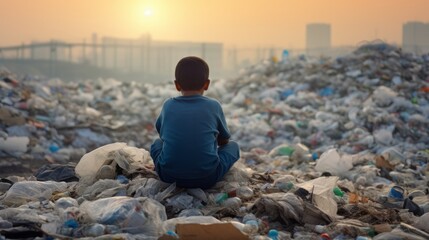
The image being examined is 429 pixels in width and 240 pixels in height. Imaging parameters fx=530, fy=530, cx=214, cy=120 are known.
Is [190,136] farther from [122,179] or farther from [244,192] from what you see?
[122,179]

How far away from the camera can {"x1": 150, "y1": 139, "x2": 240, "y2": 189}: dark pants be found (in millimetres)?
3791

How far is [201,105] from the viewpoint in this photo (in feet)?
→ 12.1

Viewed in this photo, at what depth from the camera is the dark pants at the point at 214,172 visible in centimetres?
379

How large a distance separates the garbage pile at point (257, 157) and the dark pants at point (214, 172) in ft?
0.21

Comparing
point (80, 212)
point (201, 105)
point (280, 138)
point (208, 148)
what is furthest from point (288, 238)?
point (280, 138)

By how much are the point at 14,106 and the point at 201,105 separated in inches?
291

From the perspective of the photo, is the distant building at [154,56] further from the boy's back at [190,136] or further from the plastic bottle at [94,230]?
the plastic bottle at [94,230]

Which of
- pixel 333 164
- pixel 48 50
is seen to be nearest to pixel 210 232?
pixel 333 164

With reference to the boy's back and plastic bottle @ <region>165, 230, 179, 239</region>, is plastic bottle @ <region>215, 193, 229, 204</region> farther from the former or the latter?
plastic bottle @ <region>165, 230, 179, 239</region>

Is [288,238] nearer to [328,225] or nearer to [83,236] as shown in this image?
[328,225]

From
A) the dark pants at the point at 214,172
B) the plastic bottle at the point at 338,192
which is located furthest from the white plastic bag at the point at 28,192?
the plastic bottle at the point at 338,192

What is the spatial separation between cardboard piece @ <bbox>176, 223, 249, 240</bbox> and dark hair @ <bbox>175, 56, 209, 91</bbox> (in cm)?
108

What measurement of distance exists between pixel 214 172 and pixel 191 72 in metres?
0.73

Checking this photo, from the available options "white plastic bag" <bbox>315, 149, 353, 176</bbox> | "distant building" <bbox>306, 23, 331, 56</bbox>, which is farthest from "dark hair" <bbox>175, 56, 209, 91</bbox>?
"distant building" <bbox>306, 23, 331, 56</bbox>
